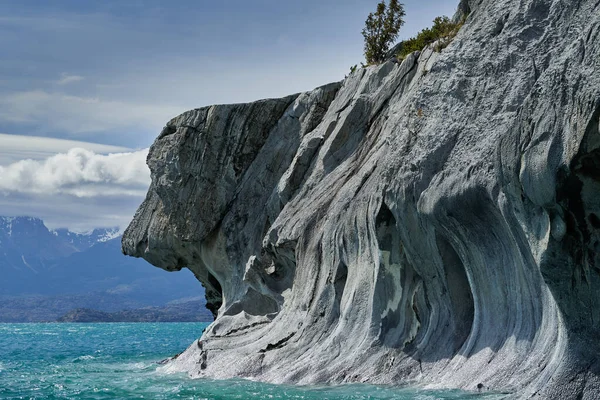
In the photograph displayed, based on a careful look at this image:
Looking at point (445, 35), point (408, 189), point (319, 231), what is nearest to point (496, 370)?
point (408, 189)

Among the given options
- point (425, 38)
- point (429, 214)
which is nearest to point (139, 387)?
point (429, 214)

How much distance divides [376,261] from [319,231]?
4262 millimetres

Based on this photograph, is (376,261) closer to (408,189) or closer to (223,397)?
(408,189)

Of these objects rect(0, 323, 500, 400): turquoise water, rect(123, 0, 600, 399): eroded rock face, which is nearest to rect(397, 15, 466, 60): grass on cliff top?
rect(123, 0, 600, 399): eroded rock face

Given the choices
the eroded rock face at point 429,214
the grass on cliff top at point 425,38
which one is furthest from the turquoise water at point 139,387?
the grass on cliff top at point 425,38

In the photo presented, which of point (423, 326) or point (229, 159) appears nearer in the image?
point (423, 326)

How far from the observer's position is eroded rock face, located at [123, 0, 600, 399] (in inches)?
703

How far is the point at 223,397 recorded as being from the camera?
23.1 meters

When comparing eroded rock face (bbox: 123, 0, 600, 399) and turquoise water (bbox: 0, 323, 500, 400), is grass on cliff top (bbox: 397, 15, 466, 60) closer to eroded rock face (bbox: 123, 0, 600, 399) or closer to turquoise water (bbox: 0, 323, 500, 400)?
eroded rock face (bbox: 123, 0, 600, 399)

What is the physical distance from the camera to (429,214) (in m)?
22.5

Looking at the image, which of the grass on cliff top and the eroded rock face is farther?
the grass on cliff top

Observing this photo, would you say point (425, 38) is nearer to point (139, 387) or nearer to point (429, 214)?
point (429, 214)

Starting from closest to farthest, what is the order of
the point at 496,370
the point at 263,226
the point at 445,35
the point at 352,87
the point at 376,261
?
the point at 496,370, the point at 376,261, the point at 445,35, the point at 352,87, the point at 263,226

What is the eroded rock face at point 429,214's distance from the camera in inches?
703
